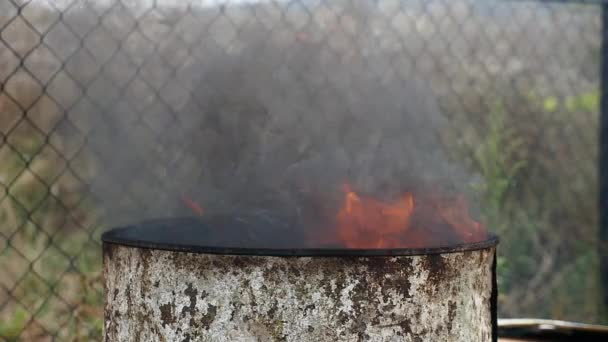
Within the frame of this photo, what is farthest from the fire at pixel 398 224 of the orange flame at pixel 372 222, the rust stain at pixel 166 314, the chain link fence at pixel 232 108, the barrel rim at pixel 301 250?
the chain link fence at pixel 232 108

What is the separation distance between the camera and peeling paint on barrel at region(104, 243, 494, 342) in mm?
1682

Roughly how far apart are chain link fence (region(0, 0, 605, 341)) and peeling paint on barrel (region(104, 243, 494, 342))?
43.5 inches

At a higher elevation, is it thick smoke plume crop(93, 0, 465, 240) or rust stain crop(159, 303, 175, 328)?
thick smoke plume crop(93, 0, 465, 240)

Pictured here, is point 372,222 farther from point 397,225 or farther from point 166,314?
point 166,314

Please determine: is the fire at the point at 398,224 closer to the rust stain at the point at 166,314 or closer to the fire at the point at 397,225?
the fire at the point at 397,225

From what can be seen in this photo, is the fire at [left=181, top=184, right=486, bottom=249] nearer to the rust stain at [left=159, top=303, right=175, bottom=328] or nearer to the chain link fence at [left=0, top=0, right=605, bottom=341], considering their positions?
the rust stain at [left=159, top=303, right=175, bottom=328]

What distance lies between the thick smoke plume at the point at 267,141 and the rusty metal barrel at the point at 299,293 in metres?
0.36

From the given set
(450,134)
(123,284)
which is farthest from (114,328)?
(450,134)

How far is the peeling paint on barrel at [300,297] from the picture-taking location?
5.52 ft

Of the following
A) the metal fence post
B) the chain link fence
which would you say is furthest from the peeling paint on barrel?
the metal fence post

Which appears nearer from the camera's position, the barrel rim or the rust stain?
the barrel rim

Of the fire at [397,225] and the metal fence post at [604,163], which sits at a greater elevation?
the metal fence post at [604,163]

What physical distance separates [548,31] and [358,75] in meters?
1.97

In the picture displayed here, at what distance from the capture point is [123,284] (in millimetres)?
1911
